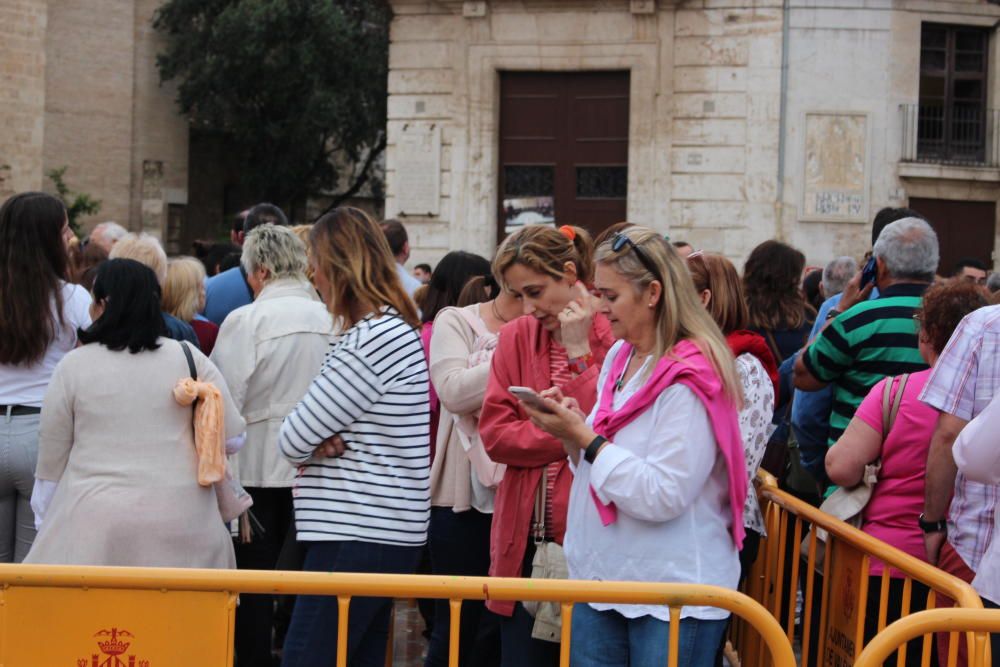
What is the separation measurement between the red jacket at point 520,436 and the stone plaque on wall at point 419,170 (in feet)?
49.4

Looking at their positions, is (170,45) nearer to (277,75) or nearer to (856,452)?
(277,75)

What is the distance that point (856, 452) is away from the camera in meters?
4.43

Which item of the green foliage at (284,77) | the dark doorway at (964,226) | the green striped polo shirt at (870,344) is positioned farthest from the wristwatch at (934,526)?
the green foliage at (284,77)

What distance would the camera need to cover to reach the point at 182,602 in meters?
3.34

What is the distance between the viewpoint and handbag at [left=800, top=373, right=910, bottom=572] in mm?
4414

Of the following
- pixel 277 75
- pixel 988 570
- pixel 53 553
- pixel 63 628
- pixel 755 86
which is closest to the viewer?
pixel 63 628

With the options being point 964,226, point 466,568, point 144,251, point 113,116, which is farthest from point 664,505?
point 113,116

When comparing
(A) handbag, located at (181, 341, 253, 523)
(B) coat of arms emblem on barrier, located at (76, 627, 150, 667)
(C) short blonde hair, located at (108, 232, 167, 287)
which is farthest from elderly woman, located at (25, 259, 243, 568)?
(C) short blonde hair, located at (108, 232, 167, 287)

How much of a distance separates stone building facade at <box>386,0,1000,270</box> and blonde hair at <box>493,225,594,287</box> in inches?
566

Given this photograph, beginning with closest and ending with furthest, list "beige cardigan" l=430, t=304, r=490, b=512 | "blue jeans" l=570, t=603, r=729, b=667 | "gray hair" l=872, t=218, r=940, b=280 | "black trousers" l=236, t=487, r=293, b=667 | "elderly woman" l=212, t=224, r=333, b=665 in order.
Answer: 1. "blue jeans" l=570, t=603, r=729, b=667
2. "beige cardigan" l=430, t=304, r=490, b=512
3. "gray hair" l=872, t=218, r=940, b=280
4. "black trousers" l=236, t=487, r=293, b=667
5. "elderly woman" l=212, t=224, r=333, b=665

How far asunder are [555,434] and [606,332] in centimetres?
89

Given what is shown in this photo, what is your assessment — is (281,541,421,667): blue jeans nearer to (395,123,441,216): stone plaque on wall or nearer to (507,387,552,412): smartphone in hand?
(507,387,552,412): smartphone in hand

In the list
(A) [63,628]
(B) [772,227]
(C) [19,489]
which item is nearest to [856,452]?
(A) [63,628]

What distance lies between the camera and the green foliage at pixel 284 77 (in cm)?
3078
